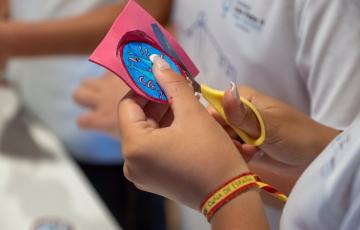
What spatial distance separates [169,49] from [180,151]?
4.2 inches

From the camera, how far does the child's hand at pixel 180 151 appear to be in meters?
0.39

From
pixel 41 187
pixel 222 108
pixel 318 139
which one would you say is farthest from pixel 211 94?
pixel 41 187

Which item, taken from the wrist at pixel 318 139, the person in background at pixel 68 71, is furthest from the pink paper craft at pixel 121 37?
the person in background at pixel 68 71

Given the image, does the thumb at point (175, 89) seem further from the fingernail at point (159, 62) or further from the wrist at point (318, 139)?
the wrist at point (318, 139)

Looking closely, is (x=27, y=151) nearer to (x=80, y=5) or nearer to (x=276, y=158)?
(x=80, y=5)

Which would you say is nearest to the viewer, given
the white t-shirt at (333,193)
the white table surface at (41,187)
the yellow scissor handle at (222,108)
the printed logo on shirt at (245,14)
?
the white t-shirt at (333,193)

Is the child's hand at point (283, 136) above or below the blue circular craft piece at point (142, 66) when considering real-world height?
below

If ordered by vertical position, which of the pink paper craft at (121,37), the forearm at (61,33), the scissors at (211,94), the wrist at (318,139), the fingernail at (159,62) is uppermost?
the pink paper craft at (121,37)

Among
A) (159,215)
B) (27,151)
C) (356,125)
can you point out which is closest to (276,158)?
(356,125)

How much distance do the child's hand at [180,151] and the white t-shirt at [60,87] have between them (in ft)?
1.61

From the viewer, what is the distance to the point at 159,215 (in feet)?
3.59

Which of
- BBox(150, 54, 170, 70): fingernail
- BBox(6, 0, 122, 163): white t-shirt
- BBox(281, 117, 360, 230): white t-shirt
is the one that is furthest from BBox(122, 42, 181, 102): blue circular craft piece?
BBox(6, 0, 122, 163): white t-shirt

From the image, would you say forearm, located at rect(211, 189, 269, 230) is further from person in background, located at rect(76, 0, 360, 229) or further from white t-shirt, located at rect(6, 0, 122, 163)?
white t-shirt, located at rect(6, 0, 122, 163)

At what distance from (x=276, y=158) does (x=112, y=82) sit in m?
0.34
